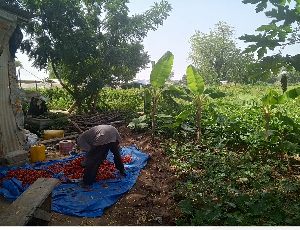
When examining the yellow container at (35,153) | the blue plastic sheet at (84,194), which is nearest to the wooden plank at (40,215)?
the blue plastic sheet at (84,194)

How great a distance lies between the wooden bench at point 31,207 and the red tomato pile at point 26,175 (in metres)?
1.17

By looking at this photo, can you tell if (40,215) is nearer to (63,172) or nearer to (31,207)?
(31,207)

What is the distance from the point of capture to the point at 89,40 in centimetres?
1012

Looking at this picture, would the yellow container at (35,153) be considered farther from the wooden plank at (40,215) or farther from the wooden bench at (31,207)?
the wooden plank at (40,215)

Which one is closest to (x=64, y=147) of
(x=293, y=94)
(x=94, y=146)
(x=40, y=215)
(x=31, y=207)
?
(x=94, y=146)

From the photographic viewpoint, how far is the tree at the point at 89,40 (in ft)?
32.2

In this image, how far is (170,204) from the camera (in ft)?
11.6

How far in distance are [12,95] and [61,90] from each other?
11479 millimetres

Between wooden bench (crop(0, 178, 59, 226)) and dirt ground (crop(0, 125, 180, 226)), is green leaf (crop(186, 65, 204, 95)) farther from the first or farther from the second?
wooden bench (crop(0, 178, 59, 226))

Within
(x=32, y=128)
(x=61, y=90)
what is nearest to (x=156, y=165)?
(x=32, y=128)

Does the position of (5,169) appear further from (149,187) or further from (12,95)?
(149,187)

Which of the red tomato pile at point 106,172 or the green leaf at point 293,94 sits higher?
the green leaf at point 293,94

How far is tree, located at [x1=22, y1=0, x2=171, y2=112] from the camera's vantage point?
9828mm

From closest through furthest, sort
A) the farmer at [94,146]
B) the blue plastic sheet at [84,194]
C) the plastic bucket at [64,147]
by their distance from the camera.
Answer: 1. the blue plastic sheet at [84,194]
2. the farmer at [94,146]
3. the plastic bucket at [64,147]
